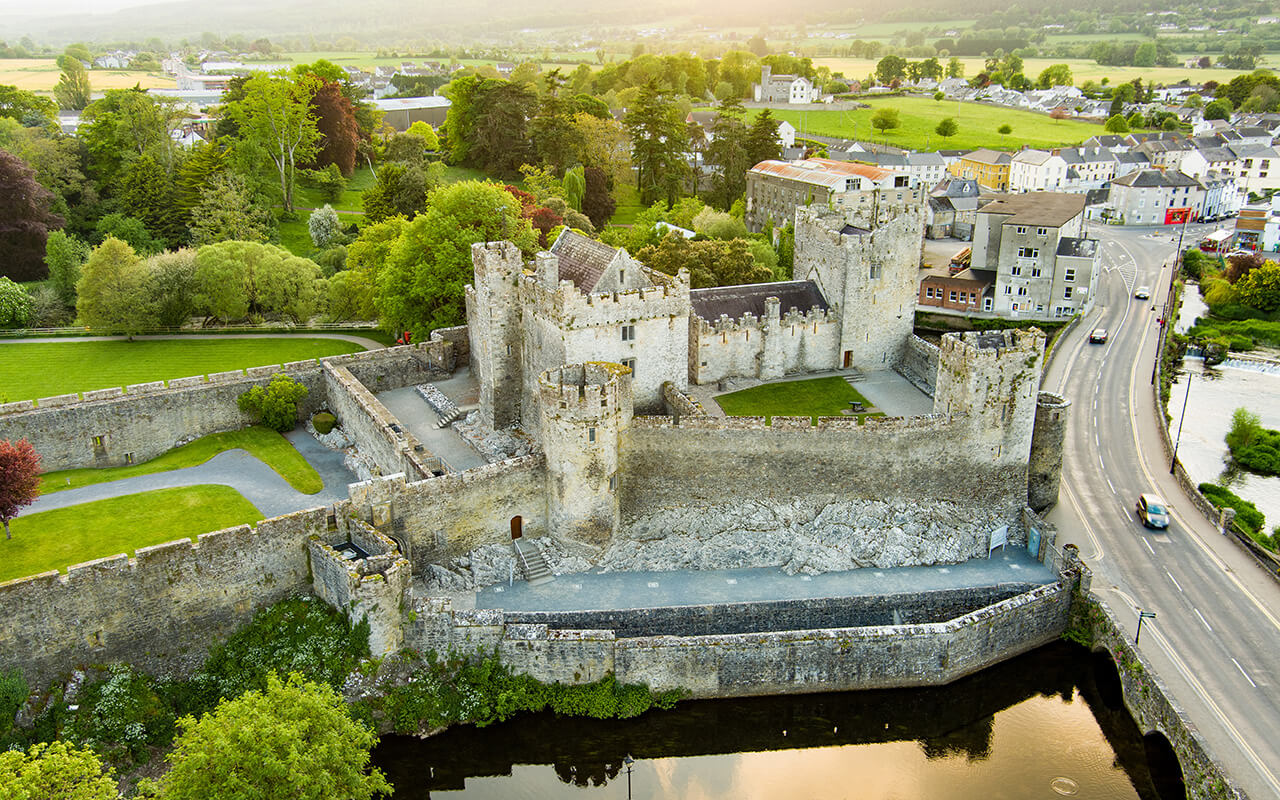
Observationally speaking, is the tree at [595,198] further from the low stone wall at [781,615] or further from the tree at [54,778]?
the tree at [54,778]

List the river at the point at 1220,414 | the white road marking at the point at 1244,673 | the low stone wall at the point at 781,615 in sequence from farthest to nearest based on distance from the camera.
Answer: the river at the point at 1220,414, the low stone wall at the point at 781,615, the white road marking at the point at 1244,673

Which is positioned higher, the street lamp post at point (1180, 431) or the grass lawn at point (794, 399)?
the grass lawn at point (794, 399)

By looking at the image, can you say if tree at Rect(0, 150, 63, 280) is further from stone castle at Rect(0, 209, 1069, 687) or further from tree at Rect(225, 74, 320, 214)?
stone castle at Rect(0, 209, 1069, 687)

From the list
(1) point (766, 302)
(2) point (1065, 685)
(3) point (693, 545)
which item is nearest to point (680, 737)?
(3) point (693, 545)

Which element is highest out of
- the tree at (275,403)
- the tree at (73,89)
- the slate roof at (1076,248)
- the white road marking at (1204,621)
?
the tree at (73,89)

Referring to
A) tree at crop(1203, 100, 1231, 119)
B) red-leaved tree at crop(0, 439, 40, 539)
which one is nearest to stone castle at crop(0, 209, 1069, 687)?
red-leaved tree at crop(0, 439, 40, 539)

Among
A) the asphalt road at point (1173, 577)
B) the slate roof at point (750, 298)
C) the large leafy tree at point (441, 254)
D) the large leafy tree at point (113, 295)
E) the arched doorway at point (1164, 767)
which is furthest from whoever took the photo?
the large leafy tree at point (113, 295)

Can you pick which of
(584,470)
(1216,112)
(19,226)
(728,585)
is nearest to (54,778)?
(584,470)

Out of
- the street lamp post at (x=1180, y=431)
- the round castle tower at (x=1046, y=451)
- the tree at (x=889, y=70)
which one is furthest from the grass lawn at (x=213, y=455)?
the tree at (x=889, y=70)
